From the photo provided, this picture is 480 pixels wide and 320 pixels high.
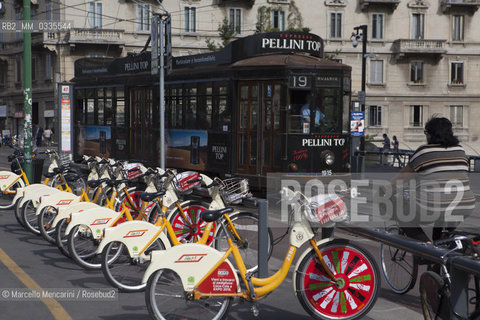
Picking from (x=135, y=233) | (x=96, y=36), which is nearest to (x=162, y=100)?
(x=135, y=233)

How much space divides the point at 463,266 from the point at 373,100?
4309 centimetres

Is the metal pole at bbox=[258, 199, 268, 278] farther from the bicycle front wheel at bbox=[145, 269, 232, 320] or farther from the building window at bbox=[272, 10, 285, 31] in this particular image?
the building window at bbox=[272, 10, 285, 31]

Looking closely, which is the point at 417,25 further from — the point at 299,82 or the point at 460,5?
the point at 299,82

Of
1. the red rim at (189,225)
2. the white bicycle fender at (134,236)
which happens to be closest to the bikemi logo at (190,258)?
the white bicycle fender at (134,236)

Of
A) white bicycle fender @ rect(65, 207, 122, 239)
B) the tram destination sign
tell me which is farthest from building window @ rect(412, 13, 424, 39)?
white bicycle fender @ rect(65, 207, 122, 239)

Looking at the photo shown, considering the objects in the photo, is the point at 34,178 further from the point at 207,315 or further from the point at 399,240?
the point at 399,240

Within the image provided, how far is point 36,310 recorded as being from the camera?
19.1 ft

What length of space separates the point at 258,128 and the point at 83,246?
6.54m

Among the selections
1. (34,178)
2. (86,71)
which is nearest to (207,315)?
(34,178)

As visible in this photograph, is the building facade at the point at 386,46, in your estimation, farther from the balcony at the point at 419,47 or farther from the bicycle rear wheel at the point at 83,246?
the bicycle rear wheel at the point at 83,246

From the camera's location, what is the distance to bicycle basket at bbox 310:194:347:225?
16.9 feet

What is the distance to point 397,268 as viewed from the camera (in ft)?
21.4

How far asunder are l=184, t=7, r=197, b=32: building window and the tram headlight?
31686 millimetres

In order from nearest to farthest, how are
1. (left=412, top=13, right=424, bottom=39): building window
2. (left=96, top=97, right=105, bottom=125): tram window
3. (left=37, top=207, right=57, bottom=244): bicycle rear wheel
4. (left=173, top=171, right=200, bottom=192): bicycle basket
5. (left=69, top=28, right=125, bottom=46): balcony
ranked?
1. (left=173, top=171, right=200, bottom=192): bicycle basket
2. (left=37, top=207, right=57, bottom=244): bicycle rear wheel
3. (left=96, top=97, right=105, bottom=125): tram window
4. (left=69, top=28, right=125, bottom=46): balcony
5. (left=412, top=13, right=424, bottom=39): building window
